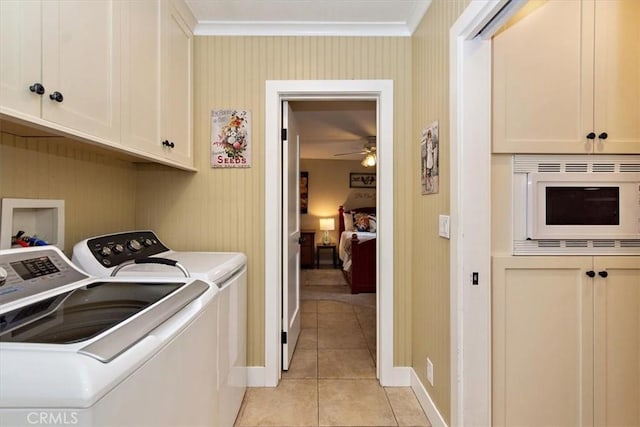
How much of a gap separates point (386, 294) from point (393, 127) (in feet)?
3.68

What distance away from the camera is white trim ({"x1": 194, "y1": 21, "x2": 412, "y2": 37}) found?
2139 millimetres

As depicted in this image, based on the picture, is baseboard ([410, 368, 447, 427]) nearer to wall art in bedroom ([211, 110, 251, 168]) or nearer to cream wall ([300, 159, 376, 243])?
wall art in bedroom ([211, 110, 251, 168])

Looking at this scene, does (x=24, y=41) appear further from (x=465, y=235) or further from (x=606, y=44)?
(x=606, y=44)

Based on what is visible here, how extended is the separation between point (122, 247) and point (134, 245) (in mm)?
115

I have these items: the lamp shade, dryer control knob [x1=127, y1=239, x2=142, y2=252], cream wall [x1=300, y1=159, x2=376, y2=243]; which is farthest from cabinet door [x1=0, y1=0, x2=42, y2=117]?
cream wall [x1=300, y1=159, x2=376, y2=243]

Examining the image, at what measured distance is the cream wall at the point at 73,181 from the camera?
126cm

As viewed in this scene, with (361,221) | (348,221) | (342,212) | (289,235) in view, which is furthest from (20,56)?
(342,212)

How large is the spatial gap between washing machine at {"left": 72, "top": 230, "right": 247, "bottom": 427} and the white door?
349 millimetres

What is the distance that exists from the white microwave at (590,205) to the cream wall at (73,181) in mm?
2087

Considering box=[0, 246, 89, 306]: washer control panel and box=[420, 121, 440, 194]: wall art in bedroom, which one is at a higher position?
box=[420, 121, 440, 194]: wall art in bedroom

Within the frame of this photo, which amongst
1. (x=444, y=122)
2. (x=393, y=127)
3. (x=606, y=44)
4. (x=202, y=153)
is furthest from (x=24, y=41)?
(x=606, y=44)

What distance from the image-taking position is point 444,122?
1636 mm

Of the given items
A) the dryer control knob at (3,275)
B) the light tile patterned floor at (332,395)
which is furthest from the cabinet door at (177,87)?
the light tile patterned floor at (332,395)

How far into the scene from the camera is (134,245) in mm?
1799
